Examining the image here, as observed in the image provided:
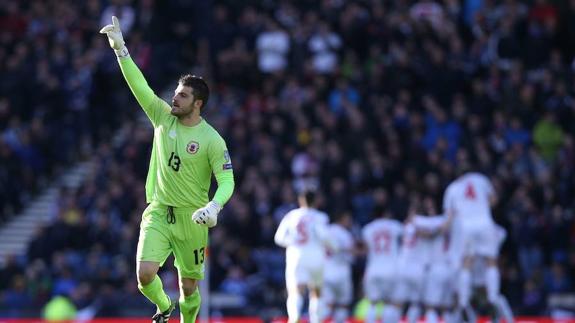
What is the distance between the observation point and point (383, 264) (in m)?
21.9

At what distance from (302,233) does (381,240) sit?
2734 mm

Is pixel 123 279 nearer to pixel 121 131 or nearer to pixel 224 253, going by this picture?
pixel 224 253

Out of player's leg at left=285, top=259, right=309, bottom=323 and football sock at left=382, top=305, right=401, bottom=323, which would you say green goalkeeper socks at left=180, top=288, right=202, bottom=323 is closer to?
player's leg at left=285, top=259, right=309, bottom=323

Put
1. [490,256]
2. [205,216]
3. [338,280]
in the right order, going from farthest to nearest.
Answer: [338,280] → [490,256] → [205,216]

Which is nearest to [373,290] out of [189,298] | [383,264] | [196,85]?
[383,264]

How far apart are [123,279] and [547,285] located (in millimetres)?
7578

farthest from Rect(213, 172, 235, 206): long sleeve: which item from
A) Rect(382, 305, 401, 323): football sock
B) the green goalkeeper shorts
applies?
Rect(382, 305, 401, 323): football sock

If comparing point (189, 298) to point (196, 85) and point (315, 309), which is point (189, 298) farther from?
point (315, 309)

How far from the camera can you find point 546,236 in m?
24.9

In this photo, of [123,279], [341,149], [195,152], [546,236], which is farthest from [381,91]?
[195,152]

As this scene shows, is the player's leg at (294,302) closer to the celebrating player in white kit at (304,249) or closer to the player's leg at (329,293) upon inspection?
the celebrating player in white kit at (304,249)

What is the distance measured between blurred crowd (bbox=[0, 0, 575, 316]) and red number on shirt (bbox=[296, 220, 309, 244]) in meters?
4.02

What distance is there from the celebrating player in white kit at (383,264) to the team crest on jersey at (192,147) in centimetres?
825

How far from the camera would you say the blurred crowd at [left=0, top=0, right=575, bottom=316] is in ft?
82.4
